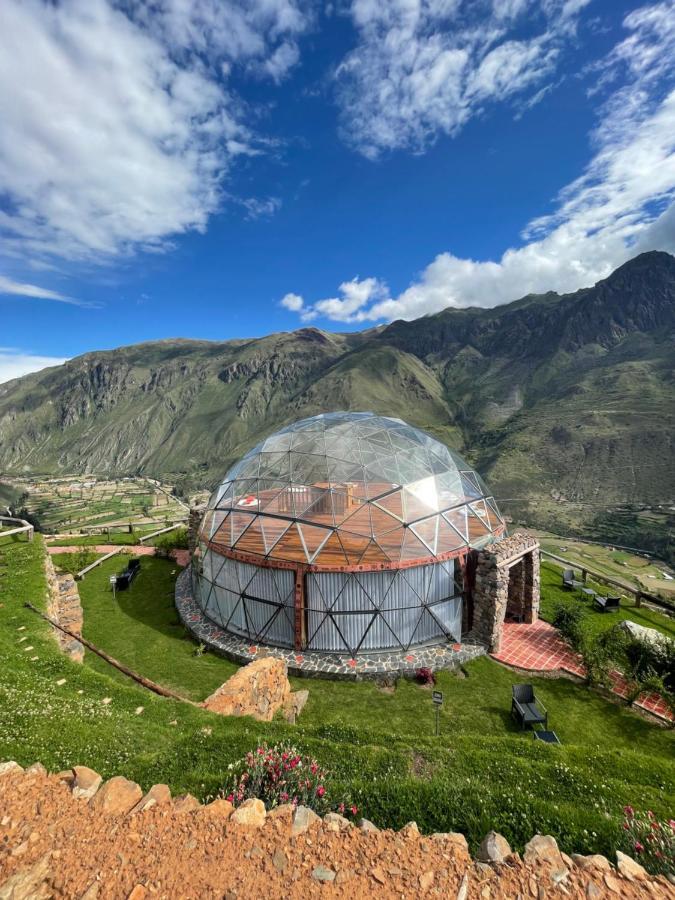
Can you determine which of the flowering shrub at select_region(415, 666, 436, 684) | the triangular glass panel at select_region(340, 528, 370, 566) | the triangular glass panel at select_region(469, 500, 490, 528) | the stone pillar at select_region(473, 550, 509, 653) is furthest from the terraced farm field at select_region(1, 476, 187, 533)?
the stone pillar at select_region(473, 550, 509, 653)

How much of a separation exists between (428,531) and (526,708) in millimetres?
6242

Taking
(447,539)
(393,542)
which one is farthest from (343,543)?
(447,539)

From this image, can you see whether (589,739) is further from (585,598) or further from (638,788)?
(585,598)

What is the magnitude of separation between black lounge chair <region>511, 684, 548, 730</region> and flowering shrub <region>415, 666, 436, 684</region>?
101 inches

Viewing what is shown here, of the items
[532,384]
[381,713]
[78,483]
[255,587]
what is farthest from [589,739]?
[78,483]

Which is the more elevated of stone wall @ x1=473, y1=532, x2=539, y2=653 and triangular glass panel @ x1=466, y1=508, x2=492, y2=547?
triangular glass panel @ x1=466, y1=508, x2=492, y2=547

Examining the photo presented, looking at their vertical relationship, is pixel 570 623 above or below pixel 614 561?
above

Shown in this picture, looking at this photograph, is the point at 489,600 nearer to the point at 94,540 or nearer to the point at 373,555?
the point at 373,555

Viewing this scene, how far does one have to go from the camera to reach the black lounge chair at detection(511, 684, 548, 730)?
10.9 meters

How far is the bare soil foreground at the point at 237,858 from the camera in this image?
4.12 metres

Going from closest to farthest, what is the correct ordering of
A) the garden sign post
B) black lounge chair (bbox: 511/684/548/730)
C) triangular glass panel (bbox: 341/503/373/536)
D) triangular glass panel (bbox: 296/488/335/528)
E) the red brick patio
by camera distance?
the garden sign post < black lounge chair (bbox: 511/684/548/730) < the red brick patio < triangular glass panel (bbox: 341/503/373/536) < triangular glass panel (bbox: 296/488/335/528)

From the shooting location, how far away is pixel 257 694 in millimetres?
10703

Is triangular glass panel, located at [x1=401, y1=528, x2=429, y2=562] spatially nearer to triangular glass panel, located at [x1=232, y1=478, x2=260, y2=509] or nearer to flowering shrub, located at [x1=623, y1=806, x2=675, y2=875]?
triangular glass panel, located at [x1=232, y1=478, x2=260, y2=509]

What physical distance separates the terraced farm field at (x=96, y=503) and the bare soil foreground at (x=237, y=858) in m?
78.4
